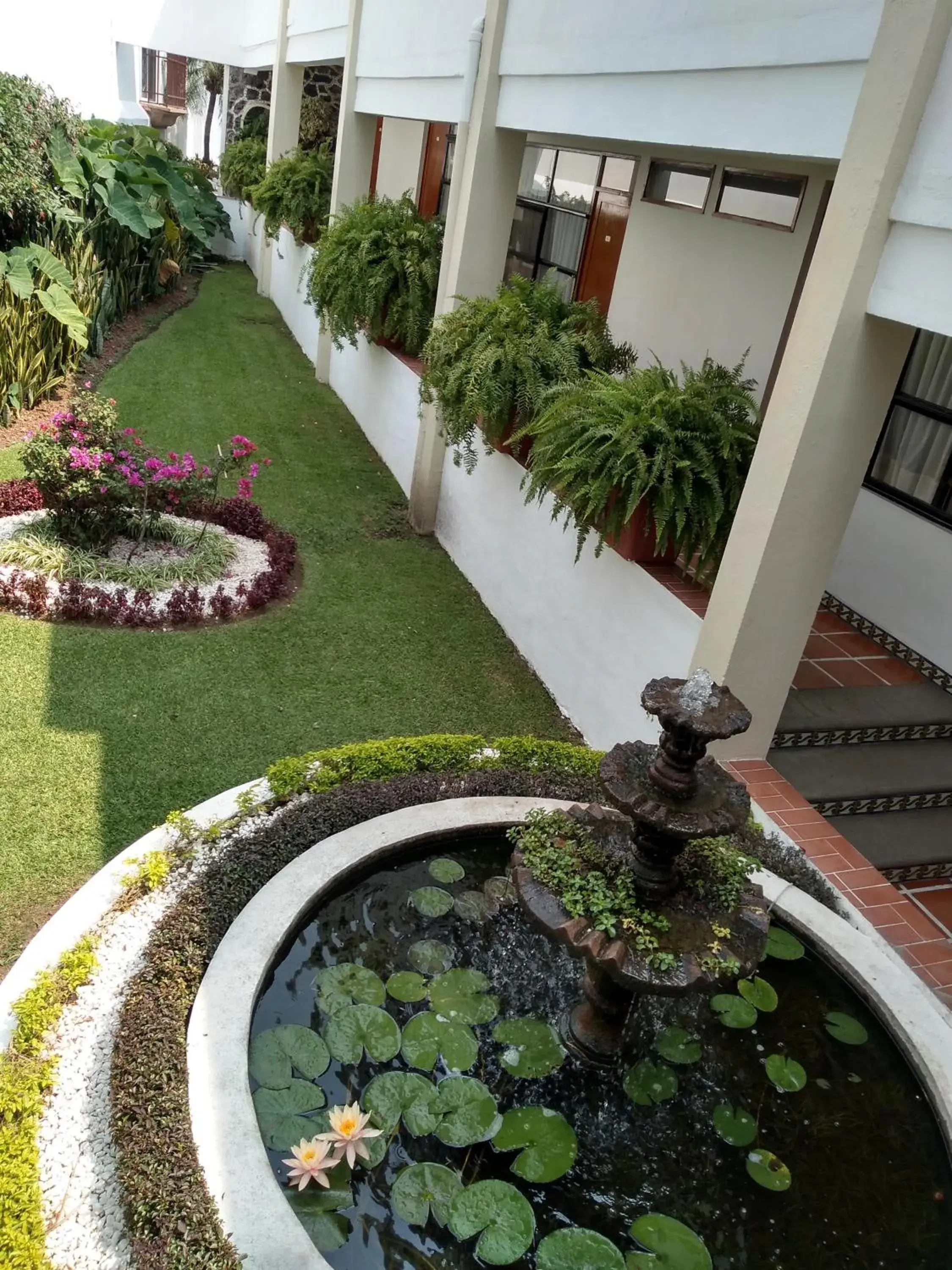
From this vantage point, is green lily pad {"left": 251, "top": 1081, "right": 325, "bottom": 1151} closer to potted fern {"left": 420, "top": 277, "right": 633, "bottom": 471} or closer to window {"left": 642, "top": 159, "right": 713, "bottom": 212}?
potted fern {"left": 420, "top": 277, "right": 633, "bottom": 471}

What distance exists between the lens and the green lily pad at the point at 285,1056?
11.4 feet

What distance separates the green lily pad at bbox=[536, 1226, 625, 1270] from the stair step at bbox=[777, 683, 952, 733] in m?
3.18

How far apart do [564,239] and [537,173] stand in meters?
1.14

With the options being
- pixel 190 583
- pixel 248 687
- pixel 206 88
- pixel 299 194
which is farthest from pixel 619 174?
pixel 206 88

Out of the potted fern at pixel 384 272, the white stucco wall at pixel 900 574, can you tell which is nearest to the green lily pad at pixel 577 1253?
the white stucco wall at pixel 900 574

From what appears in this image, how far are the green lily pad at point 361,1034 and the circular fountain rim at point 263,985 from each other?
34 centimetres

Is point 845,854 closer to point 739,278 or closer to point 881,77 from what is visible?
point 881,77

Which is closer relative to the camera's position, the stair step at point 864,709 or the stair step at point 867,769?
the stair step at point 867,769

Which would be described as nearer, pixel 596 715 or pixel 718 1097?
pixel 718 1097

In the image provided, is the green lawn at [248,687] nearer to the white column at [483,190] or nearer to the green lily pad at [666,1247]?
the white column at [483,190]

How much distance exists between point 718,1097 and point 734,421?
3.56m

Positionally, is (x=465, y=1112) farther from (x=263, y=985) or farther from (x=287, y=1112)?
(x=263, y=985)

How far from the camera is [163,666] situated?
6.67 meters

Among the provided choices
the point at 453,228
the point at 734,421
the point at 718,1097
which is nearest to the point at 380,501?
the point at 453,228
